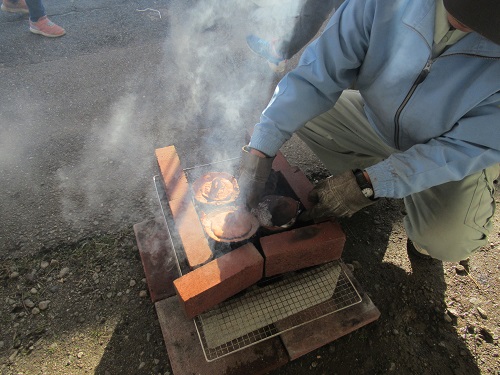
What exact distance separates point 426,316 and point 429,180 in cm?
109

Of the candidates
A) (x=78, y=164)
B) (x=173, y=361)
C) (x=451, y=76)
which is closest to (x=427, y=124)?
(x=451, y=76)

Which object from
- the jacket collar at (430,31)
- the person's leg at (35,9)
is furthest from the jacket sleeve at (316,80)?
the person's leg at (35,9)

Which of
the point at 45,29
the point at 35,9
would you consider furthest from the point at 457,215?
the point at 35,9

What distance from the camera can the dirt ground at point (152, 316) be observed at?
2055 mm

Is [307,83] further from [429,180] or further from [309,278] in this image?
[309,278]

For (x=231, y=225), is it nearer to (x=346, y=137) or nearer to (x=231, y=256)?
(x=231, y=256)

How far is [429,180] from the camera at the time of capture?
188 cm

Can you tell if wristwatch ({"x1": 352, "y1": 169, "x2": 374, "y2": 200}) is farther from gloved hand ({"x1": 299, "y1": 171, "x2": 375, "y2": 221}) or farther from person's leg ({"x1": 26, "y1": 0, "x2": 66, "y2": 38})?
person's leg ({"x1": 26, "y1": 0, "x2": 66, "y2": 38})

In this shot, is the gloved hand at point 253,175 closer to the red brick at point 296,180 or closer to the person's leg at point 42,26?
the red brick at point 296,180

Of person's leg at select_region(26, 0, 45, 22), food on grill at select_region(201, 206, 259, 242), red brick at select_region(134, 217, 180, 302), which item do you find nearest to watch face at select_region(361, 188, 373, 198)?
food on grill at select_region(201, 206, 259, 242)

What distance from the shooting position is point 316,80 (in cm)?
204

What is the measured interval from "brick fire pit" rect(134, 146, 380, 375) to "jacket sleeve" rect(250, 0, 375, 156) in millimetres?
401

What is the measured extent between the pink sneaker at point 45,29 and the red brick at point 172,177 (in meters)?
3.84

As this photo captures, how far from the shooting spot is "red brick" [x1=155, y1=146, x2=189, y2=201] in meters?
2.14
